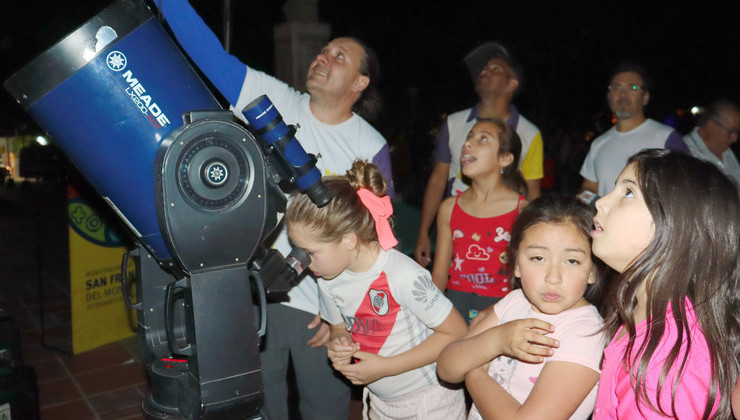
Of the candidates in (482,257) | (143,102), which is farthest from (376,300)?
(143,102)

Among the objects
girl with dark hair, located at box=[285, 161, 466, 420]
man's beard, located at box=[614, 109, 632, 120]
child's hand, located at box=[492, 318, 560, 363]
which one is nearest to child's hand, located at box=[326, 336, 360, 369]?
girl with dark hair, located at box=[285, 161, 466, 420]

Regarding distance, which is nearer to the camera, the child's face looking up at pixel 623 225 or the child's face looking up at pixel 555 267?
the child's face looking up at pixel 623 225

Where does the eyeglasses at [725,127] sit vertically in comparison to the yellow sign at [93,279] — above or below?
above

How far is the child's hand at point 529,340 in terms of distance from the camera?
4.71 ft

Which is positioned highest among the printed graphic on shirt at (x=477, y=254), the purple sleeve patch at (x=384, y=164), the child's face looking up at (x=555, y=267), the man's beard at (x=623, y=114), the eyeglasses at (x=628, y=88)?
the eyeglasses at (x=628, y=88)

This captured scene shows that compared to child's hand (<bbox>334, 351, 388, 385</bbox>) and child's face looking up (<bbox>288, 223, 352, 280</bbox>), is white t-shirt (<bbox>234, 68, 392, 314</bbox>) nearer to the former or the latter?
child's face looking up (<bbox>288, 223, 352, 280</bbox>)

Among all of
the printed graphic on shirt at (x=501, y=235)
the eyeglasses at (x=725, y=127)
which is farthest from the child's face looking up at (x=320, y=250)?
the eyeglasses at (x=725, y=127)

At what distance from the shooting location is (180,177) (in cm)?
129

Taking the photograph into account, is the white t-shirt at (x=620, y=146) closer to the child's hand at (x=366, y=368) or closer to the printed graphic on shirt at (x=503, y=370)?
the printed graphic on shirt at (x=503, y=370)

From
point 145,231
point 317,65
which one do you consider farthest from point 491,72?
point 145,231

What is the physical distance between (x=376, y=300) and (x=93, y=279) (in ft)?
10.2

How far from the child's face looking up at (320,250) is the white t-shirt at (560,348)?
0.55 m

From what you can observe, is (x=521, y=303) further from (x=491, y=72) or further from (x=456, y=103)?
(x=456, y=103)

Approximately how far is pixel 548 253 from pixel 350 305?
747mm
